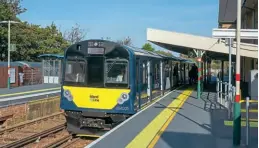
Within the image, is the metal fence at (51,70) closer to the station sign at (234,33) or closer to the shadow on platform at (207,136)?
the shadow on platform at (207,136)

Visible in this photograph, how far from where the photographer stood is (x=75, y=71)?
41.5 feet

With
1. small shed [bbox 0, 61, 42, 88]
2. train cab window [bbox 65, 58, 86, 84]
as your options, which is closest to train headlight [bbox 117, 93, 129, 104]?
train cab window [bbox 65, 58, 86, 84]

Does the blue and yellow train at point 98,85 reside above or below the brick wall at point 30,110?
above

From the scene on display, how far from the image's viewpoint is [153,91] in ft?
56.3

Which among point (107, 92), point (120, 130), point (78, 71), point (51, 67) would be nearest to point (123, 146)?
point (120, 130)

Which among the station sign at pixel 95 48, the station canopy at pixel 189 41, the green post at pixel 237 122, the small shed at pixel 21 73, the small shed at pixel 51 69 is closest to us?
the green post at pixel 237 122

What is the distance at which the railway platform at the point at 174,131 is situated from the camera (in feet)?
28.0

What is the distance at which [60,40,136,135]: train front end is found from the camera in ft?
39.8

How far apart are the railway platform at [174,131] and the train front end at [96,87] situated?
2.46 ft

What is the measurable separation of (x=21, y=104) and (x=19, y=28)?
2542 centimetres

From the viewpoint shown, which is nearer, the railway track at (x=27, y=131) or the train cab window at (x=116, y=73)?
the train cab window at (x=116, y=73)

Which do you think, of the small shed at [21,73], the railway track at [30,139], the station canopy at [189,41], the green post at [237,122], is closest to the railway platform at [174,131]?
the green post at [237,122]

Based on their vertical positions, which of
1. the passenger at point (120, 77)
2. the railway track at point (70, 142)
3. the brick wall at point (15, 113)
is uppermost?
the passenger at point (120, 77)

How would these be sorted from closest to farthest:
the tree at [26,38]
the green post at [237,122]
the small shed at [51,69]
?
1. the green post at [237,122]
2. the small shed at [51,69]
3. the tree at [26,38]
